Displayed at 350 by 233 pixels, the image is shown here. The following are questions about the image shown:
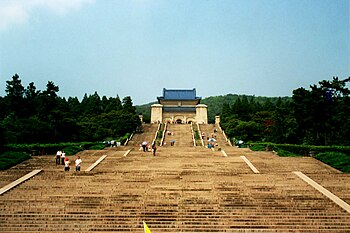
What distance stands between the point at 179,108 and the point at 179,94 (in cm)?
513

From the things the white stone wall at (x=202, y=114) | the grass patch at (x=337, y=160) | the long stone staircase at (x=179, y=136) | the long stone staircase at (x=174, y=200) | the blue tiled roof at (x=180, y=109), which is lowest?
the long stone staircase at (x=174, y=200)

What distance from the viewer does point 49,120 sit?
30.0 m

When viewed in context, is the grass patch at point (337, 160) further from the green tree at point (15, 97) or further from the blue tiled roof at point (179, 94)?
the blue tiled roof at point (179, 94)

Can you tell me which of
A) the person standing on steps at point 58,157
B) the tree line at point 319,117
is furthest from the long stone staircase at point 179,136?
the person standing on steps at point 58,157

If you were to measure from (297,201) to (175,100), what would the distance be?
167 ft

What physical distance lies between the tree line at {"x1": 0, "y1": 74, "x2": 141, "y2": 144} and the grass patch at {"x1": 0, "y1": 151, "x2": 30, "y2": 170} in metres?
2.26

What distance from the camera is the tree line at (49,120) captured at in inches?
1065

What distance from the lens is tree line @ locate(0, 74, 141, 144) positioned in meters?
27.0

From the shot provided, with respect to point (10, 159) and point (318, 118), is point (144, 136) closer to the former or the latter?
point (318, 118)

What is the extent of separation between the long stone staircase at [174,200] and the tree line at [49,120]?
8.86 metres

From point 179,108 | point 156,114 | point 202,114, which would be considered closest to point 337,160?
point 202,114

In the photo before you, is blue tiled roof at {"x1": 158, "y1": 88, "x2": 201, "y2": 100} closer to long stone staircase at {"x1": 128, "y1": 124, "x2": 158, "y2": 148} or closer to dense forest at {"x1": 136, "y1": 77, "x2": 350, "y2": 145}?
long stone staircase at {"x1": 128, "y1": 124, "x2": 158, "y2": 148}

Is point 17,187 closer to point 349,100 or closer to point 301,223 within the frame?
point 301,223

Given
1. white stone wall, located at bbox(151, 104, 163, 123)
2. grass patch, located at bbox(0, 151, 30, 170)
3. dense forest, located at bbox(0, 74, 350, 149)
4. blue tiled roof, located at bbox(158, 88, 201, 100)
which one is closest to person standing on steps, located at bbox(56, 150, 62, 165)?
grass patch, located at bbox(0, 151, 30, 170)
